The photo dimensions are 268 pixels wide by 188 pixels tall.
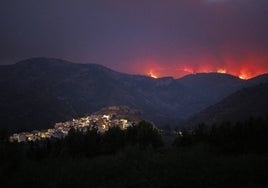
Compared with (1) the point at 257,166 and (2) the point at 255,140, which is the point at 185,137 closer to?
(2) the point at 255,140

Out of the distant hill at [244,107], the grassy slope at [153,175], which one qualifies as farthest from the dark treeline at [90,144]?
the distant hill at [244,107]

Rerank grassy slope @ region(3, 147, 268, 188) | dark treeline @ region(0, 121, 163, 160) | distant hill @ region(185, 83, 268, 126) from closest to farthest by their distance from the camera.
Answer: grassy slope @ region(3, 147, 268, 188) → dark treeline @ region(0, 121, 163, 160) → distant hill @ region(185, 83, 268, 126)

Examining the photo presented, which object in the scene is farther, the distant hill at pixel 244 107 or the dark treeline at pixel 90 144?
the distant hill at pixel 244 107

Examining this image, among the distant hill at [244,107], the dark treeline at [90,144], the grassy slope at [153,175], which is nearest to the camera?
the grassy slope at [153,175]

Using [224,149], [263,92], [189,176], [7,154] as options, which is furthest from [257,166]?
[263,92]

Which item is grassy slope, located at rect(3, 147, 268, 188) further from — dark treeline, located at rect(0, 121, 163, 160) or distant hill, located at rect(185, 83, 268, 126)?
distant hill, located at rect(185, 83, 268, 126)

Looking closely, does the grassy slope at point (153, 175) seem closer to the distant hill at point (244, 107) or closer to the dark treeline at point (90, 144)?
the dark treeline at point (90, 144)

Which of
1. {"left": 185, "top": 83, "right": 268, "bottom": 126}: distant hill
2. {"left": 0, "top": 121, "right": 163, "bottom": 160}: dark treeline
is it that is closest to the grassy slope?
{"left": 0, "top": 121, "right": 163, "bottom": 160}: dark treeline

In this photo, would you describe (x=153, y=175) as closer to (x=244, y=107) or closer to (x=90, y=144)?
(x=90, y=144)

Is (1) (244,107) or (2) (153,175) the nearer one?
(2) (153,175)

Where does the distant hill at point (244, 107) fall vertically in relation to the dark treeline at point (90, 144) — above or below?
above

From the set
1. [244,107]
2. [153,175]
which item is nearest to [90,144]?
[153,175]

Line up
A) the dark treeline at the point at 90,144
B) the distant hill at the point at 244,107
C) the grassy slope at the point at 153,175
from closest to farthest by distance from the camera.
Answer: the grassy slope at the point at 153,175, the dark treeline at the point at 90,144, the distant hill at the point at 244,107

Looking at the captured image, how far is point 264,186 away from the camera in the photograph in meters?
13.1
